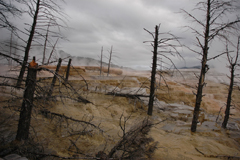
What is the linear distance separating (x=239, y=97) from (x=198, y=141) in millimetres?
30519

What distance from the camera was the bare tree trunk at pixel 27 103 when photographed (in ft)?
11.6

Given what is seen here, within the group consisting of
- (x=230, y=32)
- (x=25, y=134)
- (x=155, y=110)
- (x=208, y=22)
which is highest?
(x=208, y=22)

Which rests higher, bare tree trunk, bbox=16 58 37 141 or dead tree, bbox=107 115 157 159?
bare tree trunk, bbox=16 58 37 141

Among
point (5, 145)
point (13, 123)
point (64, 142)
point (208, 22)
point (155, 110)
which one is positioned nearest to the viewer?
point (5, 145)

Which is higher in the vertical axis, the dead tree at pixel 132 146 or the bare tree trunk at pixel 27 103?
the bare tree trunk at pixel 27 103

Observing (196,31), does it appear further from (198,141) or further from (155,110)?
(155,110)

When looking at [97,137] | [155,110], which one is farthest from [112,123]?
[155,110]

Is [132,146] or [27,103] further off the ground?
[27,103]

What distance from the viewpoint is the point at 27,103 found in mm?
3613

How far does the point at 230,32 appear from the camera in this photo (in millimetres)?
6750

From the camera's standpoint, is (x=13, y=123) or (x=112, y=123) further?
(x=112, y=123)

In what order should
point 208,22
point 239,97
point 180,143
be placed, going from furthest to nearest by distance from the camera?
point 239,97, point 208,22, point 180,143

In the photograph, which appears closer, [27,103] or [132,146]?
[27,103]

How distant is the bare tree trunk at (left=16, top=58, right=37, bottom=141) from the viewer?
3525 mm
